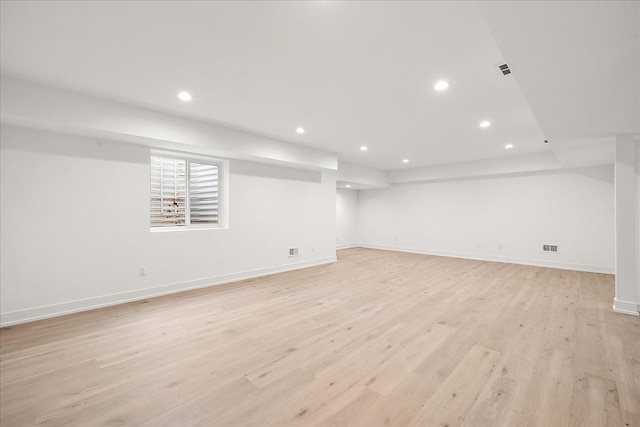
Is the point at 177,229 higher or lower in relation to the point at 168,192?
lower

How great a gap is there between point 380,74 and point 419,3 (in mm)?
947

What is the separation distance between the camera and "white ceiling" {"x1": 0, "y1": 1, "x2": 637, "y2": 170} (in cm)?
183

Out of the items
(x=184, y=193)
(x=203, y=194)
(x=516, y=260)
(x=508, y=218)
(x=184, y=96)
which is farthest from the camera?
(x=508, y=218)

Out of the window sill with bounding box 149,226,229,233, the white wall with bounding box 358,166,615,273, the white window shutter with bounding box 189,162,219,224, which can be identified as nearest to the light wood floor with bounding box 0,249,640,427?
the window sill with bounding box 149,226,229,233

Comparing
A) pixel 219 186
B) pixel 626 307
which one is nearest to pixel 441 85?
pixel 626 307

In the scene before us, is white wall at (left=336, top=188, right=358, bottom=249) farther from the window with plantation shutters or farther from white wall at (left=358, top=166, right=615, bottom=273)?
the window with plantation shutters

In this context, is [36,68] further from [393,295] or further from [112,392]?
[393,295]

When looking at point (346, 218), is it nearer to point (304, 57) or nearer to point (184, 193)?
point (184, 193)

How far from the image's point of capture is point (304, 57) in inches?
96.0

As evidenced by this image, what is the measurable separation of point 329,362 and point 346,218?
7.79m

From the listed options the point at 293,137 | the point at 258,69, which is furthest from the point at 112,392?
the point at 293,137

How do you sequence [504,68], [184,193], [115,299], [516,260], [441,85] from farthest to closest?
[516,260] < [184,193] < [115,299] < [441,85] < [504,68]

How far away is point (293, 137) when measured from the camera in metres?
5.08

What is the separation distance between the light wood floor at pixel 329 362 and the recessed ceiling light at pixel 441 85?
2.71m
